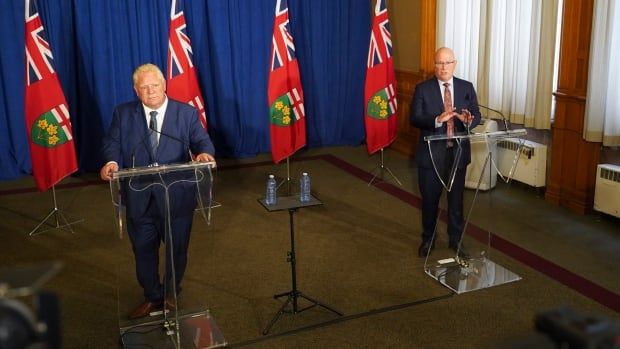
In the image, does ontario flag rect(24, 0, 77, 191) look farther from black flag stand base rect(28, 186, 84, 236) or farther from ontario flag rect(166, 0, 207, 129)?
ontario flag rect(166, 0, 207, 129)

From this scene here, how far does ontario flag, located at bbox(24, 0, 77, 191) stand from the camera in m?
5.71

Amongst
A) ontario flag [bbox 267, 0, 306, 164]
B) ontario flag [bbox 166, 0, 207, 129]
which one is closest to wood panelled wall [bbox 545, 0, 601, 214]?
ontario flag [bbox 267, 0, 306, 164]

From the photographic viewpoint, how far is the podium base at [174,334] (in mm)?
Answer: 3613

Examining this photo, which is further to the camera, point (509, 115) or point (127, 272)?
point (509, 115)

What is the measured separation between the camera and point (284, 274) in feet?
15.0

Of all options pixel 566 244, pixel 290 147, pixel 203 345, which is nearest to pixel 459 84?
pixel 566 244

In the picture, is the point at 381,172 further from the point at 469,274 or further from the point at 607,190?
the point at 469,274

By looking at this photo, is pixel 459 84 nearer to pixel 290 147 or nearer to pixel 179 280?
pixel 179 280

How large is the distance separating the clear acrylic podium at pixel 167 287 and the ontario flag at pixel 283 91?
2.94 metres

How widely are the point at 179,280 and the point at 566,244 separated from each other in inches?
119

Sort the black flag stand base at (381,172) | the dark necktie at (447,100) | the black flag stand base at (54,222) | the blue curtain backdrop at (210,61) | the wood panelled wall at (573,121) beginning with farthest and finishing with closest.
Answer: the blue curtain backdrop at (210,61), the black flag stand base at (381,172), the black flag stand base at (54,222), the wood panelled wall at (573,121), the dark necktie at (447,100)

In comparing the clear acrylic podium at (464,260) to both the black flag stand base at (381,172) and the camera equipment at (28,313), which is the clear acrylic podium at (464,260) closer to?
the black flag stand base at (381,172)

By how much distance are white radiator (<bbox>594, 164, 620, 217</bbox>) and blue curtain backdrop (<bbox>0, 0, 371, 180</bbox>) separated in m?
4.05

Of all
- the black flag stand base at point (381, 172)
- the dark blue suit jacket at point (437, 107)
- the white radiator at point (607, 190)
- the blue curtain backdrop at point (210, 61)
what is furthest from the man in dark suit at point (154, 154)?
the blue curtain backdrop at point (210, 61)
